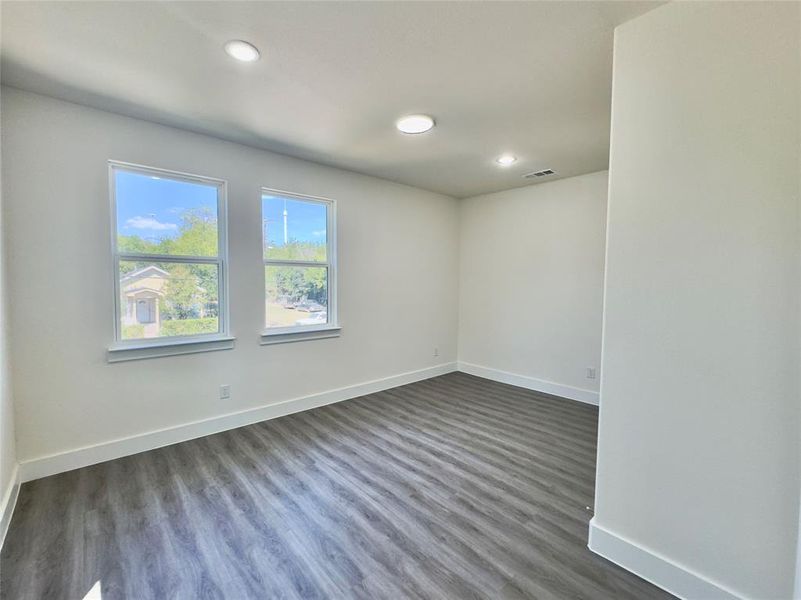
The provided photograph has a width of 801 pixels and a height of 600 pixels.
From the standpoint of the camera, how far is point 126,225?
2678 mm

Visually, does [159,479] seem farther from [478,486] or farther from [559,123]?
[559,123]

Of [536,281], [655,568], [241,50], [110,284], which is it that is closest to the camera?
[655,568]

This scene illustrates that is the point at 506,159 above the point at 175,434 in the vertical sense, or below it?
above

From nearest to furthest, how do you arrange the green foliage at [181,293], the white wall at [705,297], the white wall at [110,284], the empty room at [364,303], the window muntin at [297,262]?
the white wall at [705,297], the empty room at [364,303], the white wall at [110,284], the green foliage at [181,293], the window muntin at [297,262]

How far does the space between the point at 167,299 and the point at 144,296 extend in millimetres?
157

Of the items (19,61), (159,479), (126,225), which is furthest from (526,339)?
(19,61)

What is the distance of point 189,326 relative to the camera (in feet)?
9.86

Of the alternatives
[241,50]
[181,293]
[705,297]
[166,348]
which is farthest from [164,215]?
[705,297]

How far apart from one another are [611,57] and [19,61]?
3.22 metres

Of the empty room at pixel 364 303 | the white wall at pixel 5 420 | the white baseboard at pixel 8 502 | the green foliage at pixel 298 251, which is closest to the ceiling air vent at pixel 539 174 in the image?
the empty room at pixel 364 303

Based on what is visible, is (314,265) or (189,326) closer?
(189,326)

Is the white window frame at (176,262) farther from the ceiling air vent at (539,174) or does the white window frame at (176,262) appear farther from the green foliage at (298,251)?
the ceiling air vent at (539,174)

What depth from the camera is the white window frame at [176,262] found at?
2615 millimetres

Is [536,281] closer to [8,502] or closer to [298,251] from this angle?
[298,251]
